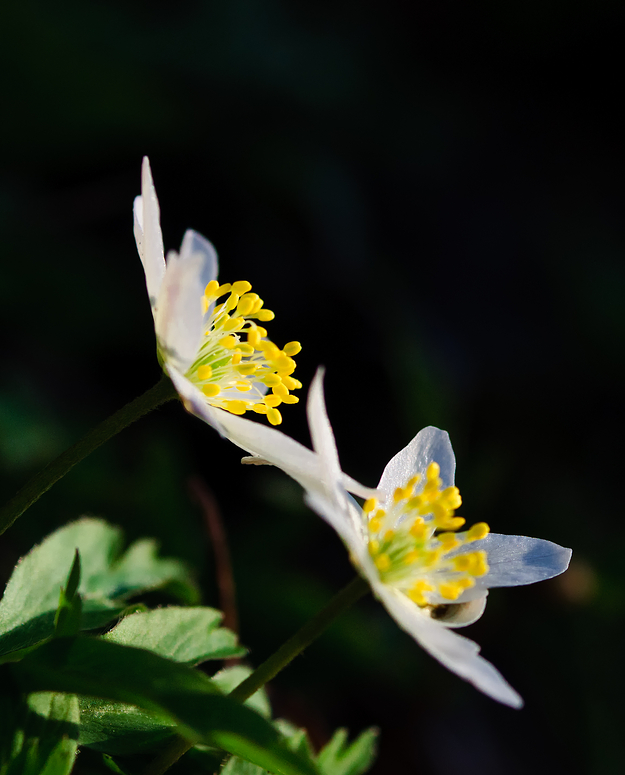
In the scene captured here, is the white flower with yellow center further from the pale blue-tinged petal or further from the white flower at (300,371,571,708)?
the white flower at (300,371,571,708)

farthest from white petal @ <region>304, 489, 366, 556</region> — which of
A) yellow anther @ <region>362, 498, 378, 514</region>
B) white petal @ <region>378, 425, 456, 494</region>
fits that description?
white petal @ <region>378, 425, 456, 494</region>

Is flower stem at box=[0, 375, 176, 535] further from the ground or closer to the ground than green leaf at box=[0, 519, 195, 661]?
further from the ground

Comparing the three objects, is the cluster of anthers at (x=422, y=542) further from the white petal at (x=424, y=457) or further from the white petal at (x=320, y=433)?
the white petal at (x=320, y=433)

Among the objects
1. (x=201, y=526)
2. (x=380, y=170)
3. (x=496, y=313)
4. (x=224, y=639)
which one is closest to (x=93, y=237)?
(x=201, y=526)

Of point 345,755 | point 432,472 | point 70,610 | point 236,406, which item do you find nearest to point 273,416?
point 236,406

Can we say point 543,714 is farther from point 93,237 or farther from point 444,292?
point 93,237

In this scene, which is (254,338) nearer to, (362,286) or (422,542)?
(422,542)
